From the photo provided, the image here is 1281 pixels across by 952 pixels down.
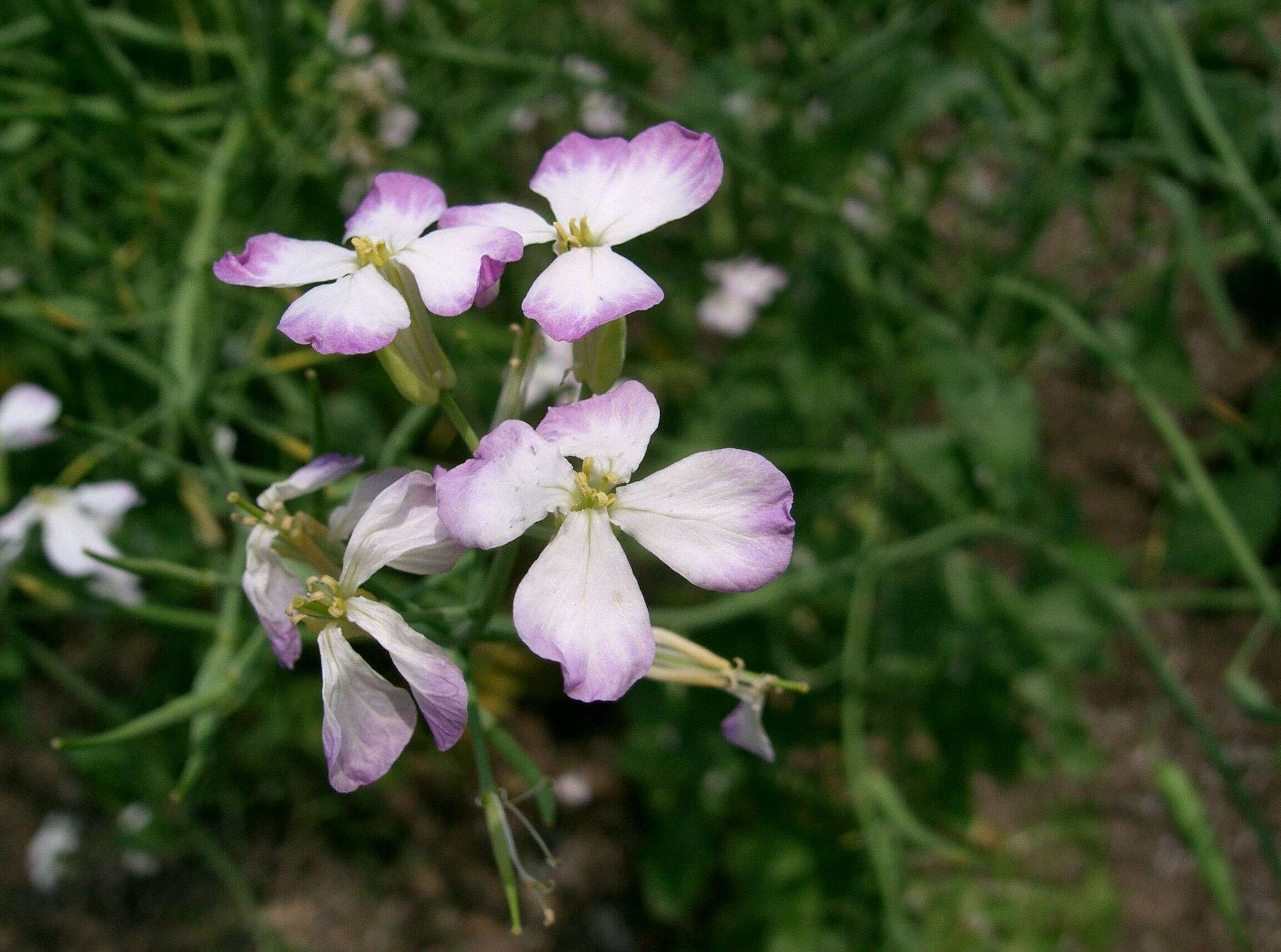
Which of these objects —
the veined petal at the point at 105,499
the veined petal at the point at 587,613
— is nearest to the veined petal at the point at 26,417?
the veined petal at the point at 105,499

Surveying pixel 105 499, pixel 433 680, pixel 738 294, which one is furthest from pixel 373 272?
pixel 738 294

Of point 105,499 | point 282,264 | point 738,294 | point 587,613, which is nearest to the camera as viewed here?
point 587,613

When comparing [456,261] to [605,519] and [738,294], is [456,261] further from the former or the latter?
[738,294]

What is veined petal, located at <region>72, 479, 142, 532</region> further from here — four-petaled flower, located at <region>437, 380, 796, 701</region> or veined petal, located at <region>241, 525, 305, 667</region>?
A: four-petaled flower, located at <region>437, 380, 796, 701</region>

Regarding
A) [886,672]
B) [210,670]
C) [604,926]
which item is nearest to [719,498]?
[210,670]

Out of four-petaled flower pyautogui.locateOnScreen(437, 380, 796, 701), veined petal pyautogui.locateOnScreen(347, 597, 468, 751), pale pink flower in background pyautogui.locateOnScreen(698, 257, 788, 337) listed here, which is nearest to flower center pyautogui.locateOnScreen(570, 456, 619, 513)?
four-petaled flower pyautogui.locateOnScreen(437, 380, 796, 701)

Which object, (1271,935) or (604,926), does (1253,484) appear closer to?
(1271,935)
